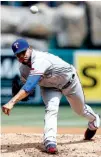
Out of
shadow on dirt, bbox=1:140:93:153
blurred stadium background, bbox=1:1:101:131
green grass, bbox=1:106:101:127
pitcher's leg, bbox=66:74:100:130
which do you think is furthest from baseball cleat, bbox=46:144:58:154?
blurred stadium background, bbox=1:1:101:131

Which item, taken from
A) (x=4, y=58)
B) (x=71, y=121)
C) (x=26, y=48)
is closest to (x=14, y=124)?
(x=71, y=121)

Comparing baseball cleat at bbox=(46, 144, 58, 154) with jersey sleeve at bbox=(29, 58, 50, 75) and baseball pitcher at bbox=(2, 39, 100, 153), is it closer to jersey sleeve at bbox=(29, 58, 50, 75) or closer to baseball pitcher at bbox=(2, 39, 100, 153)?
baseball pitcher at bbox=(2, 39, 100, 153)

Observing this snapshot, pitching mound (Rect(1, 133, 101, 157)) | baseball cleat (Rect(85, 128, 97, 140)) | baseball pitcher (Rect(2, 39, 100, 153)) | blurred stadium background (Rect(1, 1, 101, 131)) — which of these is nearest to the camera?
baseball pitcher (Rect(2, 39, 100, 153))

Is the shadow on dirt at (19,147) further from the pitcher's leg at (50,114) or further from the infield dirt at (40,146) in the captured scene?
the pitcher's leg at (50,114)

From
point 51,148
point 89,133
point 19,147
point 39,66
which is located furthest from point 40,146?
point 39,66

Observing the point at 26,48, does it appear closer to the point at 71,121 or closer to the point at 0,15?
the point at 71,121
